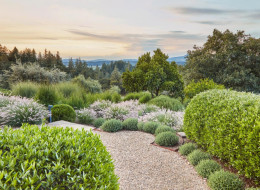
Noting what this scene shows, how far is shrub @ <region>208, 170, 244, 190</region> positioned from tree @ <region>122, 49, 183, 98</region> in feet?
25.7

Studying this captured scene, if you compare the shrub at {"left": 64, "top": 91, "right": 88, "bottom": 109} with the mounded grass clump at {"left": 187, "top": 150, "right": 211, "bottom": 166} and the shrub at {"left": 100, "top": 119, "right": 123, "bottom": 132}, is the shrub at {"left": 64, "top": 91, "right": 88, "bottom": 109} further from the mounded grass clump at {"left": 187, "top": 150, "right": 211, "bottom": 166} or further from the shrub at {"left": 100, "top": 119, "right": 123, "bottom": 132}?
the mounded grass clump at {"left": 187, "top": 150, "right": 211, "bottom": 166}

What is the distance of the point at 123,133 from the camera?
5.86 meters

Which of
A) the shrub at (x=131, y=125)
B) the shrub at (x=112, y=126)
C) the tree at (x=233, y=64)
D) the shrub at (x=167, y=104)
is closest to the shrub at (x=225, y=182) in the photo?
the shrub at (x=131, y=125)

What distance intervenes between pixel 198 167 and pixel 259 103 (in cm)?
160

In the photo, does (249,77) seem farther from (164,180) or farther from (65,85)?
(164,180)

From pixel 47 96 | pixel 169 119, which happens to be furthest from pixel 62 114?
pixel 169 119

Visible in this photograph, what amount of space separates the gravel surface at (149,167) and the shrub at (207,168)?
0.11 metres

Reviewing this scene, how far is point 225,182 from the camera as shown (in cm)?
296

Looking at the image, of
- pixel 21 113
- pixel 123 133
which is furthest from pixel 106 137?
pixel 21 113

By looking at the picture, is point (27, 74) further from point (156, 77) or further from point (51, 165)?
point (51, 165)

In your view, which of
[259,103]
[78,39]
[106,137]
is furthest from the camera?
[78,39]

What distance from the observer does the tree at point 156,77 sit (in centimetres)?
1075

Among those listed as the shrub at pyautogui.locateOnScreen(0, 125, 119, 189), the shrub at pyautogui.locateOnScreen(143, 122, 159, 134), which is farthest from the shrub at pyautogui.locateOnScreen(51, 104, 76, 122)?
the shrub at pyautogui.locateOnScreen(0, 125, 119, 189)

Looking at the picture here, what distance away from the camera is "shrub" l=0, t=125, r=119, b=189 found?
148cm
